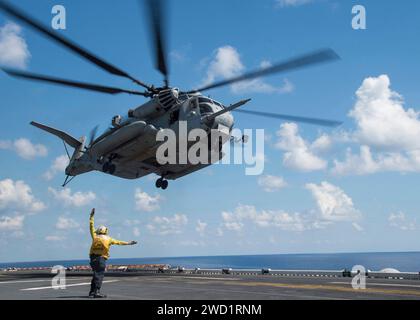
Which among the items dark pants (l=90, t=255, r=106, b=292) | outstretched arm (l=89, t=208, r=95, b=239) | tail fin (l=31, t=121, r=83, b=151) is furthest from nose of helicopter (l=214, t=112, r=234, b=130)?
dark pants (l=90, t=255, r=106, b=292)

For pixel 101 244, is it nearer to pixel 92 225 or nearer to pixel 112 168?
pixel 92 225

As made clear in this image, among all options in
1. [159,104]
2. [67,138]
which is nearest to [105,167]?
[67,138]

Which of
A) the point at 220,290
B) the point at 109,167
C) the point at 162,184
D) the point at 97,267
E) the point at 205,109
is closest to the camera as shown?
the point at 97,267

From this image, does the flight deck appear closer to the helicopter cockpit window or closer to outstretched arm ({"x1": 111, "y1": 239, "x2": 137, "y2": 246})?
outstretched arm ({"x1": 111, "y1": 239, "x2": 137, "y2": 246})

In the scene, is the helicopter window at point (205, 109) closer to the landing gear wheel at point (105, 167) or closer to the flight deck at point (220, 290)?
the landing gear wheel at point (105, 167)

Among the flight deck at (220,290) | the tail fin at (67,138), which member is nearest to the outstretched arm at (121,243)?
the flight deck at (220,290)

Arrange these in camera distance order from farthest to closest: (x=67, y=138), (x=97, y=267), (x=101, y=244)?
(x=67, y=138) < (x=101, y=244) < (x=97, y=267)

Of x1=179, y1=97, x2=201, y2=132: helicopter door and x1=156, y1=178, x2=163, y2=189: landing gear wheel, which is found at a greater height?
x1=179, y1=97, x2=201, y2=132: helicopter door

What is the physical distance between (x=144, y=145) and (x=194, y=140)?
3.28 m

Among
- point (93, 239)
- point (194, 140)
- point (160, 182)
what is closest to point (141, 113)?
point (194, 140)

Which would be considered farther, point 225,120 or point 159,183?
point 159,183
